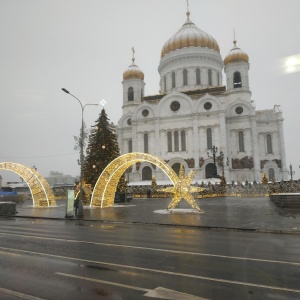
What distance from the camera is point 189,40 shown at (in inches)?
2442

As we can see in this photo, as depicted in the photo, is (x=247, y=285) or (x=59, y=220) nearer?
(x=247, y=285)

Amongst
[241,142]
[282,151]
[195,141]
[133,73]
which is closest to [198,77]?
[133,73]

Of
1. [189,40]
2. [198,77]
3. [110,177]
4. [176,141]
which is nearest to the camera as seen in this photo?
[110,177]

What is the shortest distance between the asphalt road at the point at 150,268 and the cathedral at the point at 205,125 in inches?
1606

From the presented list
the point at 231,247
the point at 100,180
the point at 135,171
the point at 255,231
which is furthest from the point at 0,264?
the point at 135,171

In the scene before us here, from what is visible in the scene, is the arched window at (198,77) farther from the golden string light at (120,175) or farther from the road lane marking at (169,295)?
the road lane marking at (169,295)

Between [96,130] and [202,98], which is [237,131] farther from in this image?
[96,130]

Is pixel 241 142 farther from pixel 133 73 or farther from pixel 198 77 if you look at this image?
pixel 133 73

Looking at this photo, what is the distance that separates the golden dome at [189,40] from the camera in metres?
62.1

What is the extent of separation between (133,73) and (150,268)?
61.6 meters

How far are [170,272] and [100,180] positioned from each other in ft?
59.5

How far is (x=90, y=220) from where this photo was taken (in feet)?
54.6

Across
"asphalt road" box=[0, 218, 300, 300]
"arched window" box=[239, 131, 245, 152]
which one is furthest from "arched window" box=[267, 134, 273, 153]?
"asphalt road" box=[0, 218, 300, 300]

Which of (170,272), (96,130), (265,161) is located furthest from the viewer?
(265,161)
